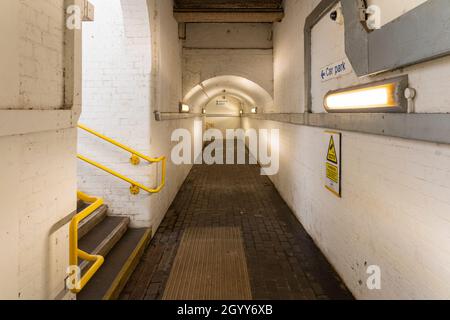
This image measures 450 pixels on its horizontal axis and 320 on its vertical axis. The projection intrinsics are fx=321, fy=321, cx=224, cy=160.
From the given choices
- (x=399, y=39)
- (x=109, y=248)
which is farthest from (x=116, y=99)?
(x=399, y=39)

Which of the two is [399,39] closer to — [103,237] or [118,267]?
[118,267]

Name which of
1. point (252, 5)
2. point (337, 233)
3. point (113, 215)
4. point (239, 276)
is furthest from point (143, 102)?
point (252, 5)

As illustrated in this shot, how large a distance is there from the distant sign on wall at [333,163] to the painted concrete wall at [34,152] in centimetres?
310

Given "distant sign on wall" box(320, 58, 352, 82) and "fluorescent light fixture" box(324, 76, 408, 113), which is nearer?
"fluorescent light fixture" box(324, 76, 408, 113)

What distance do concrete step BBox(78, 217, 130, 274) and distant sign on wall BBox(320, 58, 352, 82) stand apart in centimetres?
392

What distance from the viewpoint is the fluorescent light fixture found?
2.54m

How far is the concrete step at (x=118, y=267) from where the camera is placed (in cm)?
361

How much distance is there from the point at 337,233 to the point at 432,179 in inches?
85.6

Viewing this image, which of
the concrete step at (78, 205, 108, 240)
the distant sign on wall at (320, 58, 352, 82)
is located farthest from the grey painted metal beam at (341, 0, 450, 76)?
the concrete step at (78, 205, 108, 240)

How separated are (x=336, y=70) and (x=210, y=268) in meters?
3.20

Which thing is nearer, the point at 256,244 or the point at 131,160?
the point at 256,244

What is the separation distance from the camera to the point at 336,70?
4.29 meters

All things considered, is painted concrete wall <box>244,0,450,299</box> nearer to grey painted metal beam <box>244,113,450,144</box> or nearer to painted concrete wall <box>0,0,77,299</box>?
grey painted metal beam <box>244,113,450,144</box>

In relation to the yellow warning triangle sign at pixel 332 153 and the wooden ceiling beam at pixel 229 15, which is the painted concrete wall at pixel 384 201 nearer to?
the yellow warning triangle sign at pixel 332 153
